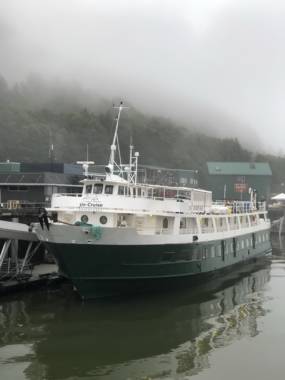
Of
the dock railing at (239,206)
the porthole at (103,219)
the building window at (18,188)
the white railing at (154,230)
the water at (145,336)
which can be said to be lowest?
the water at (145,336)

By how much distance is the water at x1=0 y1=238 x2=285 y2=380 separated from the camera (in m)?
18.6

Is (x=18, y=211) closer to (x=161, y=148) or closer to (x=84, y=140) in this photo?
(x=84, y=140)

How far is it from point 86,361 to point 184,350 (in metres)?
4.47

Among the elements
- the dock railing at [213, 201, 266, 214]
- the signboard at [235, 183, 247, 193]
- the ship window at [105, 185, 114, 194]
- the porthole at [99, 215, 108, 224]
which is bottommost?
the porthole at [99, 215, 108, 224]

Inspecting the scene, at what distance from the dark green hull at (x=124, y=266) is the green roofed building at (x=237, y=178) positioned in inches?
3394

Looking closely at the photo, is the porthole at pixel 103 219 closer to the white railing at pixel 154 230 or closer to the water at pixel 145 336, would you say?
the white railing at pixel 154 230

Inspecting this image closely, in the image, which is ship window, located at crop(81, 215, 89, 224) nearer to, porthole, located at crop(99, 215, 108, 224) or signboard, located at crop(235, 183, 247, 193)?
porthole, located at crop(99, 215, 108, 224)

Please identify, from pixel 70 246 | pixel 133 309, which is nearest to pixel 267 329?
pixel 133 309

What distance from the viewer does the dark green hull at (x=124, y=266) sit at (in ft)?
88.7

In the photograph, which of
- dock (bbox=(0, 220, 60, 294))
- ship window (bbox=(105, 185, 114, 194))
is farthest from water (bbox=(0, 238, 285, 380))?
ship window (bbox=(105, 185, 114, 194))

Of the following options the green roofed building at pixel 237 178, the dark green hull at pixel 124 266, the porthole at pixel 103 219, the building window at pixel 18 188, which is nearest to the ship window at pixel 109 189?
the porthole at pixel 103 219

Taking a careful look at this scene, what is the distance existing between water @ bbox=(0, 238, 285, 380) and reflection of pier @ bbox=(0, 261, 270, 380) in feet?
0.13

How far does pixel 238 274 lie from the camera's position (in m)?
40.9

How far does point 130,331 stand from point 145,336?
3.09ft
